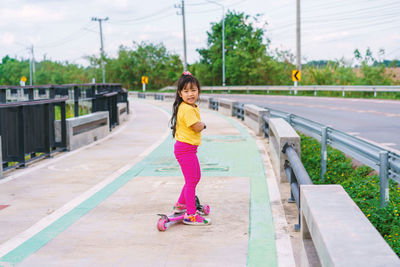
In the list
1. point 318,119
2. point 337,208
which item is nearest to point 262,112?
point 318,119

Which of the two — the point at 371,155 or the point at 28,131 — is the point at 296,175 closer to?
the point at 371,155

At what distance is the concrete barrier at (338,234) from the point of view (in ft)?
8.07

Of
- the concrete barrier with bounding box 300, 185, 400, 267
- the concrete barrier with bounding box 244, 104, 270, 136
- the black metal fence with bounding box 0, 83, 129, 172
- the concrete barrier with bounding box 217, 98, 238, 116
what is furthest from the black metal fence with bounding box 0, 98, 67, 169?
the concrete barrier with bounding box 217, 98, 238, 116

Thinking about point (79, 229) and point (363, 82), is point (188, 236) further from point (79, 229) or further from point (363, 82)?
point (363, 82)

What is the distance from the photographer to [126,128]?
17.9 metres

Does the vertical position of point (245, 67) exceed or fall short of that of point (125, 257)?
it exceeds it

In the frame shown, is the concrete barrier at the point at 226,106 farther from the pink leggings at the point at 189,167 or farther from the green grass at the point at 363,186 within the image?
the pink leggings at the point at 189,167

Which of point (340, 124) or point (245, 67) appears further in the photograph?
point (245, 67)

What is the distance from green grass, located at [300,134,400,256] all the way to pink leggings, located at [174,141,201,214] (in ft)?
6.23

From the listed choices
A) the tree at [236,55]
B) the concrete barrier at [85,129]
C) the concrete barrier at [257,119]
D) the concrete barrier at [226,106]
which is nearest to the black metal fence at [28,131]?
the concrete barrier at [85,129]

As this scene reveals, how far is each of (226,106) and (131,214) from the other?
60.9 feet

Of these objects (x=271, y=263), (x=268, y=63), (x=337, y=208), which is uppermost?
(x=268, y=63)

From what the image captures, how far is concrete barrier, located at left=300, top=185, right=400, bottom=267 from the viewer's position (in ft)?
8.07

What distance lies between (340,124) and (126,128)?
7103 mm
